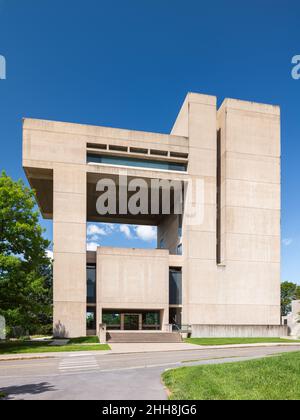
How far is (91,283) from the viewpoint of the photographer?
41719 millimetres

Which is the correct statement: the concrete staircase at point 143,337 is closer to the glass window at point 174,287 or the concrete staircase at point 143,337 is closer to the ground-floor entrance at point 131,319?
the glass window at point 174,287

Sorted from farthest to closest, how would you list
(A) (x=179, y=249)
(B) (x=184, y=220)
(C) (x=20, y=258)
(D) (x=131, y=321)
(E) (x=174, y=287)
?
(D) (x=131, y=321)
(A) (x=179, y=249)
(E) (x=174, y=287)
(B) (x=184, y=220)
(C) (x=20, y=258)

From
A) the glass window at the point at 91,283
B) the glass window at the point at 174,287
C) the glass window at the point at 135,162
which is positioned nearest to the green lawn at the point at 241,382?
the glass window at the point at 91,283

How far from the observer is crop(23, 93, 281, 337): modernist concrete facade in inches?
1577

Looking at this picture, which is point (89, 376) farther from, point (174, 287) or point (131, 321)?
point (131, 321)

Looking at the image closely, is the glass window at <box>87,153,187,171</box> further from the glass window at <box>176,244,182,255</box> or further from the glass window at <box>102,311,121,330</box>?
the glass window at <box>102,311,121,330</box>

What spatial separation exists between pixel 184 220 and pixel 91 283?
12.2 meters

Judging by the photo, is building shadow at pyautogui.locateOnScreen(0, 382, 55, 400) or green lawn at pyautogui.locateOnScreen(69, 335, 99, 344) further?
green lawn at pyautogui.locateOnScreen(69, 335, 99, 344)

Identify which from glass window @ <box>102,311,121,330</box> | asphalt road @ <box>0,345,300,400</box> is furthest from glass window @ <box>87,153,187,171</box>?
asphalt road @ <box>0,345,300,400</box>

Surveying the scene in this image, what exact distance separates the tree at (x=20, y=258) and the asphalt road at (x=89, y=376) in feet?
20.0

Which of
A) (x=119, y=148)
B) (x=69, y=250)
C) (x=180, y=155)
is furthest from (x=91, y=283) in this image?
(x=180, y=155)

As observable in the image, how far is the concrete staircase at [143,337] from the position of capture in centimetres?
3638

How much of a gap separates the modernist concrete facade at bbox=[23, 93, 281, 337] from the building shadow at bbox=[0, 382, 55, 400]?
23.8m
